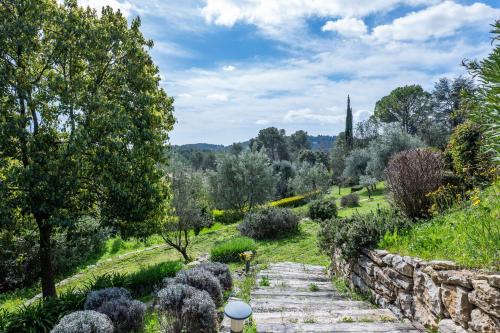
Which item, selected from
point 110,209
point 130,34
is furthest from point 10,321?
point 130,34

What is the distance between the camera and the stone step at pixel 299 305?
5.11 metres

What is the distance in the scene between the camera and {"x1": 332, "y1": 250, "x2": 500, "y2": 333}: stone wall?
3.14m

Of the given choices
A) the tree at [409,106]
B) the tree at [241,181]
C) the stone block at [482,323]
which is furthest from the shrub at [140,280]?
the tree at [409,106]

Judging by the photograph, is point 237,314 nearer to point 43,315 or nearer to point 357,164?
point 43,315

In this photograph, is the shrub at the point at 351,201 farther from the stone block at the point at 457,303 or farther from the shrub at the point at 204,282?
the stone block at the point at 457,303

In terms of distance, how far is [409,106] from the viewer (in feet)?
165

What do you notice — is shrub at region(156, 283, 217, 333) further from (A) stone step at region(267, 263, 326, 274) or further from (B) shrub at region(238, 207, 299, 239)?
(B) shrub at region(238, 207, 299, 239)

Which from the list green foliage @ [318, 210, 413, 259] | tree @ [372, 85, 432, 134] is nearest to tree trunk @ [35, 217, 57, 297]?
green foliage @ [318, 210, 413, 259]

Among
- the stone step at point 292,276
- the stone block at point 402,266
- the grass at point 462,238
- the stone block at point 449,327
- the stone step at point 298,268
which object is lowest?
the stone step at point 298,268

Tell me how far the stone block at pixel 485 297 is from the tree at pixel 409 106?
164 feet

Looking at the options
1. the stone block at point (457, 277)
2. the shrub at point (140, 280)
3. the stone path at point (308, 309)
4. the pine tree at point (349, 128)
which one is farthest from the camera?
the pine tree at point (349, 128)

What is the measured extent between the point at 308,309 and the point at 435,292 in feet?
6.07

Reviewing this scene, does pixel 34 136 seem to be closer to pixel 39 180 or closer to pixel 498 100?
pixel 39 180

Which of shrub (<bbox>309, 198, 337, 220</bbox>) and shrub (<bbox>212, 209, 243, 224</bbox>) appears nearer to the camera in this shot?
shrub (<bbox>309, 198, 337, 220</bbox>)
